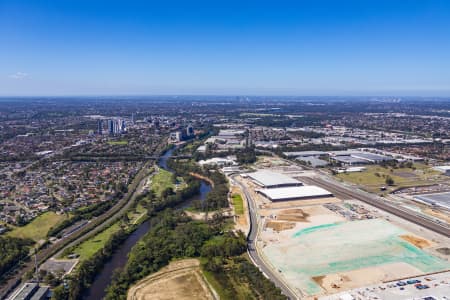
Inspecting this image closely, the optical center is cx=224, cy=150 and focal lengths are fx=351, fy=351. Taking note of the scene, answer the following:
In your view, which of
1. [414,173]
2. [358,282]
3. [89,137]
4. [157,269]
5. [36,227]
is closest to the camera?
[358,282]

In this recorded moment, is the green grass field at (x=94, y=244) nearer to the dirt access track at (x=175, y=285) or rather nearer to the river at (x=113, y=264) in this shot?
the river at (x=113, y=264)

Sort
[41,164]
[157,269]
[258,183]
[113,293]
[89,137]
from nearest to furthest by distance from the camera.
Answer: [113,293] → [157,269] → [258,183] → [41,164] → [89,137]

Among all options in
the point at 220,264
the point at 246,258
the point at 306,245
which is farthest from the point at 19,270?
the point at 306,245

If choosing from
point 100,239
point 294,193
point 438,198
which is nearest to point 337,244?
point 294,193

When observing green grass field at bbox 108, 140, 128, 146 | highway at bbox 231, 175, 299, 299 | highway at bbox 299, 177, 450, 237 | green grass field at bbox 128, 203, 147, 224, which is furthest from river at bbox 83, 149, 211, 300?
green grass field at bbox 108, 140, 128, 146

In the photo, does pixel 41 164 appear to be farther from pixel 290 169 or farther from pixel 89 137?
pixel 290 169

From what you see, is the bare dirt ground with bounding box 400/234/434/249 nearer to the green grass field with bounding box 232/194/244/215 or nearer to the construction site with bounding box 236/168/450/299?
the construction site with bounding box 236/168/450/299
